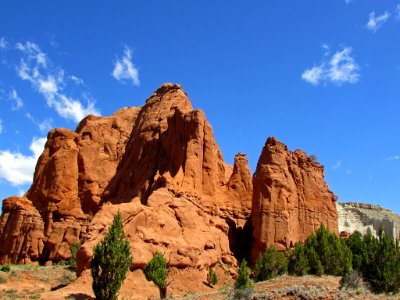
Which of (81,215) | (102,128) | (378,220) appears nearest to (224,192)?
(81,215)

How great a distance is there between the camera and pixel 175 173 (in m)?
59.5

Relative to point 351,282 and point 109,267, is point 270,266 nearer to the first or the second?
point 109,267

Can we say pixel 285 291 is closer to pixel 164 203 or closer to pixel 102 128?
pixel 164 203

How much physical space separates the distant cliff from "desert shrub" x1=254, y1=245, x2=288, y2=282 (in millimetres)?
60007

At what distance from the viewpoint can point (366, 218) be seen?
4377 inches

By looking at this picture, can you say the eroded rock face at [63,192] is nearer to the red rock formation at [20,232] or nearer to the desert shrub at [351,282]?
the red rock formation at [20,232]

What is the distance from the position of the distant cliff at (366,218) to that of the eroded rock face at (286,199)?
1721 inches

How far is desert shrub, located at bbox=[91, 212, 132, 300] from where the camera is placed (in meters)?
34.0

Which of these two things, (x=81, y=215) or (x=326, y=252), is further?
(x=81, y=215)

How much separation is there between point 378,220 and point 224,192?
57.0 meters

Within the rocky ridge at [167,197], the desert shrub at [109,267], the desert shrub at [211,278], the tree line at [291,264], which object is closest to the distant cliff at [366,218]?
the rocky ridge at [167,197]

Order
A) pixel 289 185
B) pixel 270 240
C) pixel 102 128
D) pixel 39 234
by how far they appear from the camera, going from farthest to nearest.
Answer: pixel 102 128
pixel 39 234
pixel 289 185
pixel 270 240

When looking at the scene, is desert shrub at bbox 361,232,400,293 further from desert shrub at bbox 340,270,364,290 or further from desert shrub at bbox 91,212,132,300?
desert shrub at bbox 91,212,132,300

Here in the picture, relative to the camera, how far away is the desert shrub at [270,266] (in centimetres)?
4831
